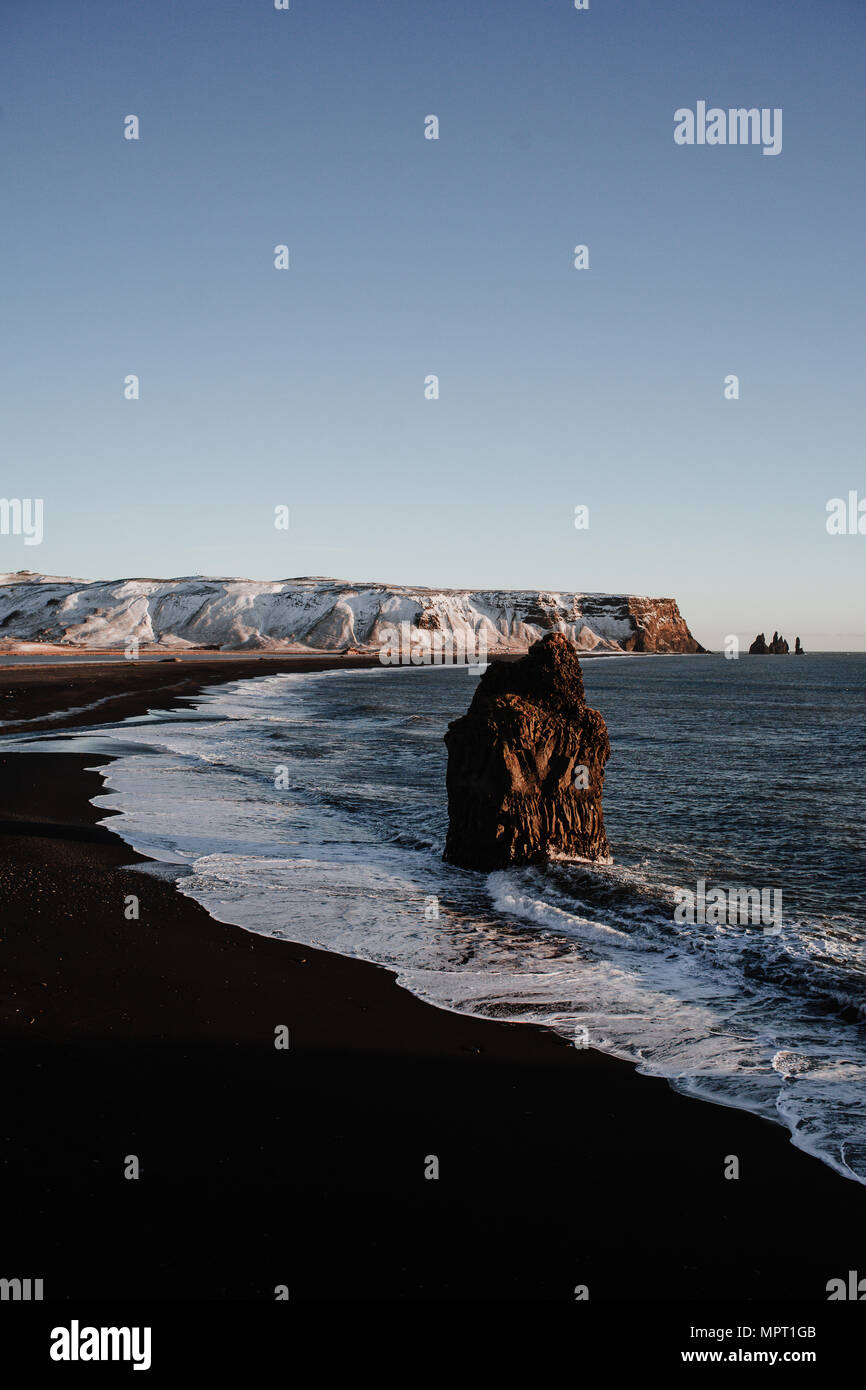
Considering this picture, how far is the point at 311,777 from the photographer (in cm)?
2223

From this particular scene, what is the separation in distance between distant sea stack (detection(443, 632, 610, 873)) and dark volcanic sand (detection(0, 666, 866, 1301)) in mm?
5497

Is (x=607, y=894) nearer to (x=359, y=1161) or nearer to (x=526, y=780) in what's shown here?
(x=526, y=780)

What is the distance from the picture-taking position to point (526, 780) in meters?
13.6

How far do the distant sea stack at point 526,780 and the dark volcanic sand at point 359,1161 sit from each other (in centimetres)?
550

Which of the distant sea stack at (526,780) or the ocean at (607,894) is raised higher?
the distant sea stack at (526,780)

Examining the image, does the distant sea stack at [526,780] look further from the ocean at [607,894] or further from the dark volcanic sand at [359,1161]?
the dark volcanic sand at [359,1161]

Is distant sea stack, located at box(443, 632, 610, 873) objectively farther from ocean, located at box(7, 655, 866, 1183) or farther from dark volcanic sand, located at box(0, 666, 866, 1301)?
dark volcanic sand, located at box(0, 666, 866, 1301)

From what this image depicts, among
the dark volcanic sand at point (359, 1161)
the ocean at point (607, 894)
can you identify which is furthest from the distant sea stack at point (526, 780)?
the dark volcanic sand at point (359, 1161)

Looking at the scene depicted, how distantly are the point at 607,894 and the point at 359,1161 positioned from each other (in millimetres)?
7623

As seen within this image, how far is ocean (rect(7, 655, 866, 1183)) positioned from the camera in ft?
24.1

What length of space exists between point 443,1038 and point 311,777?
15559 mm

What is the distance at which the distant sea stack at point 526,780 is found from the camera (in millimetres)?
13445

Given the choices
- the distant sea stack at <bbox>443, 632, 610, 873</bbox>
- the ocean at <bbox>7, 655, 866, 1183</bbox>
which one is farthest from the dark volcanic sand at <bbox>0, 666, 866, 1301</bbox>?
the distant sea stack at <bbox>443, 632, 610, 873</bbox>
